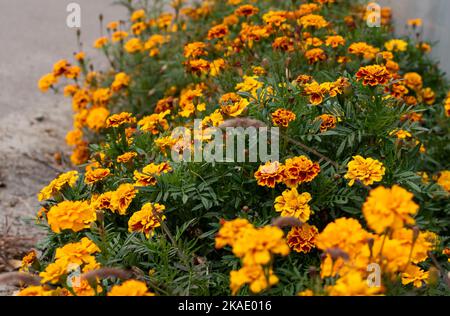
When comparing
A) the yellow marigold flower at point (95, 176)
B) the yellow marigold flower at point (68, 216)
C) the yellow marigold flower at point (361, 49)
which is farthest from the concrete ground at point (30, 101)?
the yellow marigold flower at point (361, 49)

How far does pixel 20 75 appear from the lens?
5.56m

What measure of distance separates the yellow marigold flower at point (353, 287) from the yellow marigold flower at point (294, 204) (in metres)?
0.60

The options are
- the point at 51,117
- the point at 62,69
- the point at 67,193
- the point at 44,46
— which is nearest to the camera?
the point at 67,193

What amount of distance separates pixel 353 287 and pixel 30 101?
4226 mm

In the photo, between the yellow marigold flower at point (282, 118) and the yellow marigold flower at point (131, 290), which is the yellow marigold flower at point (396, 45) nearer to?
the yellow marigold flower at point (282, 118)

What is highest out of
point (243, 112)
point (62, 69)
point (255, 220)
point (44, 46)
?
point (44, 46)

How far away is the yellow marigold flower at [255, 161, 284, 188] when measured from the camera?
2.20 metres

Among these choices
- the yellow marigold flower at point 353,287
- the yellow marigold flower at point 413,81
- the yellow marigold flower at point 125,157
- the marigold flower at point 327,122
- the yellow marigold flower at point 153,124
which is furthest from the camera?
the yellow marigold flower at point 413,81

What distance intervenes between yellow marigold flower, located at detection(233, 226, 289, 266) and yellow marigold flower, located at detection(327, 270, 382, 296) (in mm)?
170

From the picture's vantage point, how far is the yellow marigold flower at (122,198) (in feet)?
7.59

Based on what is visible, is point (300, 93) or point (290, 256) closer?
point (290, 256)
